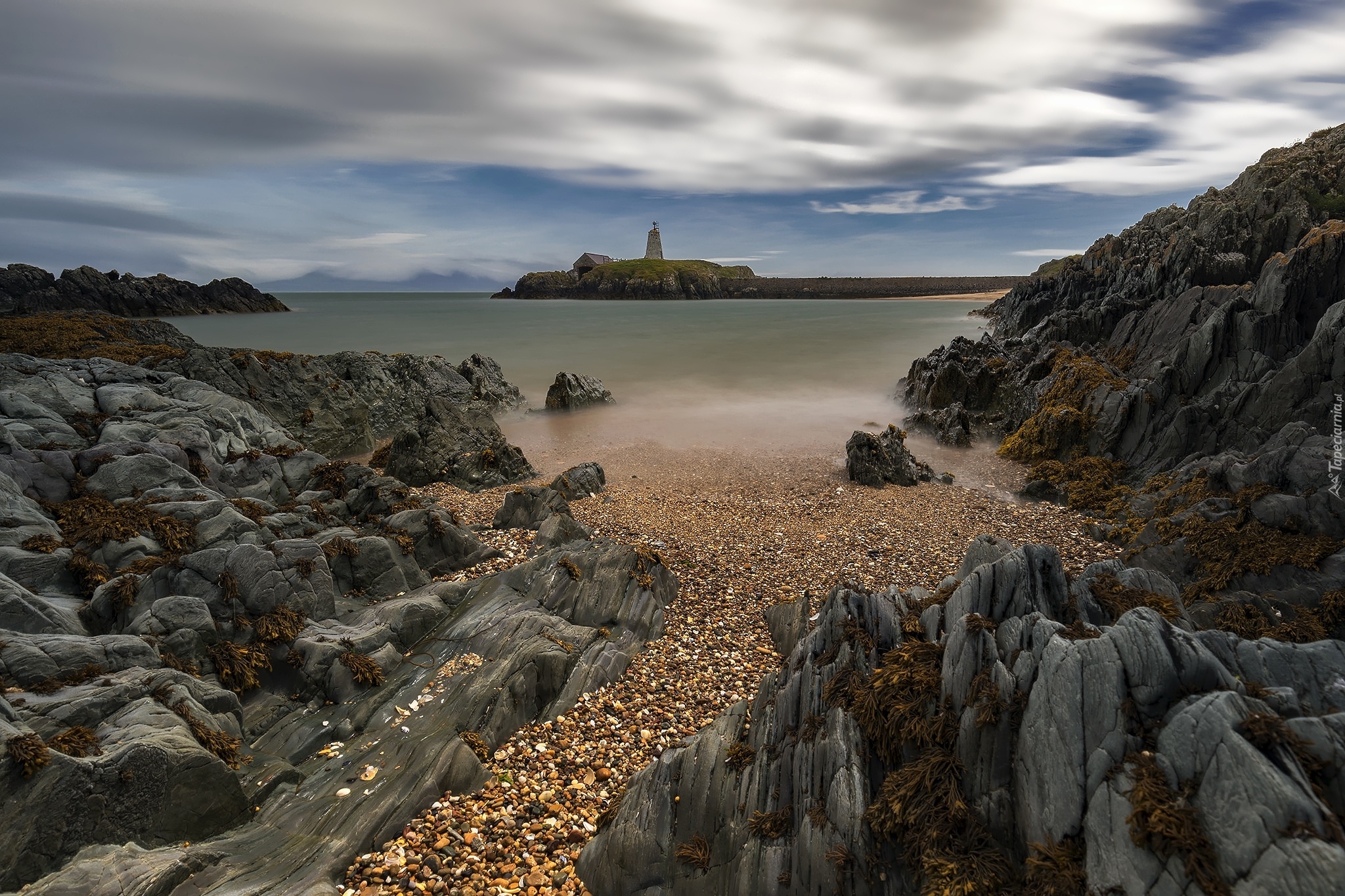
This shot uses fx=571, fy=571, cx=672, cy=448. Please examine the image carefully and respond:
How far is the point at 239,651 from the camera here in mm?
9383

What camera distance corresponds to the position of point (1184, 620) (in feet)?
24.8

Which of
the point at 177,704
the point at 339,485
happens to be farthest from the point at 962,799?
the point at 339,485

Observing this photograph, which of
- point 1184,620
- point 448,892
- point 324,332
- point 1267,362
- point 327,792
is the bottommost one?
point 448,892

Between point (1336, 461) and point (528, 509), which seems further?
point (528, 509)

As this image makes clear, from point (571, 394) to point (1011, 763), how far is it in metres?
34.3

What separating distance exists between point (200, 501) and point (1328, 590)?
76.7ft

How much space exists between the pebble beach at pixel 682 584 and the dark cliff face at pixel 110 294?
87.1m

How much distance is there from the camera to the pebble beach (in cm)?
735

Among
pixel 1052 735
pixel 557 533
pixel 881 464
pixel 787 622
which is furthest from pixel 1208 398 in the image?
pixel 557 533

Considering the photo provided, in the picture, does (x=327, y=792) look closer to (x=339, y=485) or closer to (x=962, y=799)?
(x=962, y=799)

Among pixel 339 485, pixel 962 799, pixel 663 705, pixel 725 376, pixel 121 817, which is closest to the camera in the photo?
pixel 962 799

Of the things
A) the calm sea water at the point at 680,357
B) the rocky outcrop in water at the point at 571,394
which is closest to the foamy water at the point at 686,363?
the calm sea water at the point at 680,357

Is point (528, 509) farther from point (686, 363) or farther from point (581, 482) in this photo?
point (686, 363)

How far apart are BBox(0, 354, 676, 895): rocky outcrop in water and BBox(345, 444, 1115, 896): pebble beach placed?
1.65 feet
